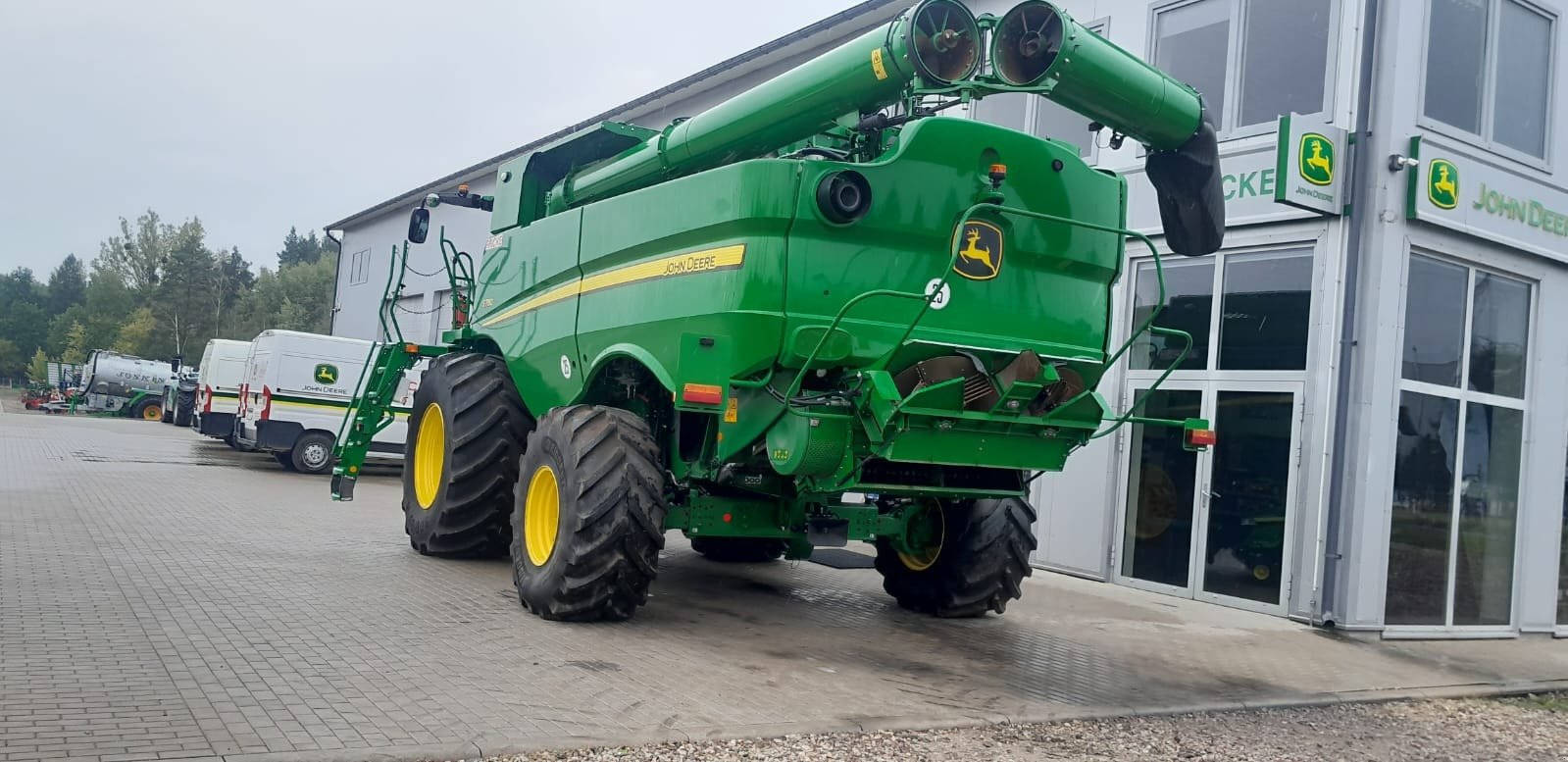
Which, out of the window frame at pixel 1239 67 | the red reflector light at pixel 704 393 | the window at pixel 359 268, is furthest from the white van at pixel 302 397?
the window at pixel 359 268

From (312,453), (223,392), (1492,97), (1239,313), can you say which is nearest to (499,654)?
(1239,313)

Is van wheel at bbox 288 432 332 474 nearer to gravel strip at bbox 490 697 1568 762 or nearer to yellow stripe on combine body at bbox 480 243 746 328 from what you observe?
yellow stripe on combine body at bbox 480 243 746 328

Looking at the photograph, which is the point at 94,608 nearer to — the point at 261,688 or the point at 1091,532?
the point at 261,688

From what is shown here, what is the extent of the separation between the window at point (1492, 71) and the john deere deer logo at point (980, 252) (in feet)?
17.7

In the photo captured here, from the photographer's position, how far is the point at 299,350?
18359 millimetres

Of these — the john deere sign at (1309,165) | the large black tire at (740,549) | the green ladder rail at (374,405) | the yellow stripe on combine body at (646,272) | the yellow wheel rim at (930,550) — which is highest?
the john deere sign at (1309,165)

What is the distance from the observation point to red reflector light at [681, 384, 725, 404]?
21.1 ft

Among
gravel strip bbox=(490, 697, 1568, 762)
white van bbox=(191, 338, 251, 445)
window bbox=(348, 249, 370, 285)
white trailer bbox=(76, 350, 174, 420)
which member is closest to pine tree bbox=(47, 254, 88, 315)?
white trailer bbox=(76, 350, 174, 420)

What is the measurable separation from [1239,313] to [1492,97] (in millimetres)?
2892

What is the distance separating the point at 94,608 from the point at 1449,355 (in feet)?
34.0

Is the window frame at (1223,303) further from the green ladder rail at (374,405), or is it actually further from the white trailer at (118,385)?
the white trailer at (118,385)

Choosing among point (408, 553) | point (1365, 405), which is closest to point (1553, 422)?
point (1365, 405)

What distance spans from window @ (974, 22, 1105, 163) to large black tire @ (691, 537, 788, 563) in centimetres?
495

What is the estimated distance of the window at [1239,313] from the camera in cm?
1020
